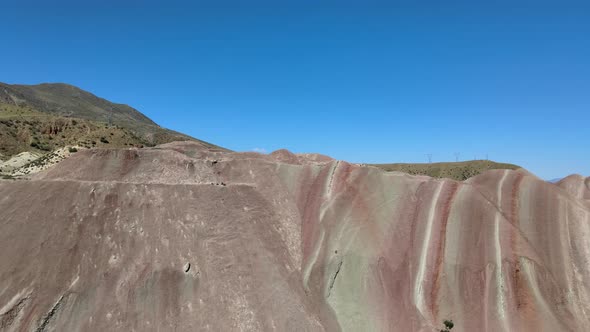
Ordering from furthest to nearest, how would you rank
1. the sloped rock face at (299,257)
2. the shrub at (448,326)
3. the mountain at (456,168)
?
the mountain at (456,168), the shrub at (448,326), the sloped rock face at (299,257)

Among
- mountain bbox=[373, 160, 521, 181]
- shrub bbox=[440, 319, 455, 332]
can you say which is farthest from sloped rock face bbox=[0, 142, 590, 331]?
mountain bbox=[373, 160, 521, 181]

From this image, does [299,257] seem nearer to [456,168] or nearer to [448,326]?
[448,326]

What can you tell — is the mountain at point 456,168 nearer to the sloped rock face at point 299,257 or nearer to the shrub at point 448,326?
the sloped rock face at point 299,257

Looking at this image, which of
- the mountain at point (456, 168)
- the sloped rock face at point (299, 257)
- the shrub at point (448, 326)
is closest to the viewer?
the sloped rock face at point (299, 257)

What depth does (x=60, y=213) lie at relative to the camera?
23.8m

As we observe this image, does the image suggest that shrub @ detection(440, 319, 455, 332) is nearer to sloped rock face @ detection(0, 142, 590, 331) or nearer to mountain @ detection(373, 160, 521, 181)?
sloped rock face @ detection(0, 142, 590, 331)

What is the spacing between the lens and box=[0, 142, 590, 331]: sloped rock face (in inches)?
834

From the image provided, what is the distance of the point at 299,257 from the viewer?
26453 mm

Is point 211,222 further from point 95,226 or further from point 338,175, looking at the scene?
point 338,175

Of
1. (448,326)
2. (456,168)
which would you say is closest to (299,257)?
(448,326)

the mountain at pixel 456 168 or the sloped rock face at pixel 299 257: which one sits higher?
the mountain at pixel 456 168

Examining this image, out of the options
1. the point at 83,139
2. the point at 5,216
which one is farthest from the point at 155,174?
the point at 83,139

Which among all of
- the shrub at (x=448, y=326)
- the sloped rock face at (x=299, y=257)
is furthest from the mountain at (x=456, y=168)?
the shrub at (x=448, y=326)

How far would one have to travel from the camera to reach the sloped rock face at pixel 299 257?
69.5 feet
